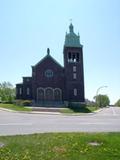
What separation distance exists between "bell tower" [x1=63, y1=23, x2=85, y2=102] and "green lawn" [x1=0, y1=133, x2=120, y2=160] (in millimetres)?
54982

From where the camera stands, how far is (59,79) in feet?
228

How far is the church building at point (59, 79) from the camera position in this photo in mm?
67438

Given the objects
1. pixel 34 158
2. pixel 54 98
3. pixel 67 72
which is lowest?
pixel 34 158

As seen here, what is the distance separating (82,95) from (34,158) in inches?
2297

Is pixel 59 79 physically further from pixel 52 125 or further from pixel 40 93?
pixel 52 125

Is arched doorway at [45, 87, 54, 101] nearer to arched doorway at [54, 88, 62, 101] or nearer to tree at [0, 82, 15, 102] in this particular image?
arched doorway at [54, 88, 62, 101]

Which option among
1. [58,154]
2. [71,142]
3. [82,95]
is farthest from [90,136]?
[82,95]

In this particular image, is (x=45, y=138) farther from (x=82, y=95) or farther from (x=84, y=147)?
(x=82, y=95)

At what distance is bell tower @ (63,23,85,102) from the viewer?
67312 mm

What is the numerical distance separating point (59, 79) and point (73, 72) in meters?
3.56

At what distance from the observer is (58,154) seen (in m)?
9.41

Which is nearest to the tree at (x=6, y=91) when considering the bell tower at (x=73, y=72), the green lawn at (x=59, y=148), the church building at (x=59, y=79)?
the church building at (x=59, y=79)

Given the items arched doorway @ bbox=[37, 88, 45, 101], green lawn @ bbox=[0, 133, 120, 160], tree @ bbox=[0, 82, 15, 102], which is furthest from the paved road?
tree @ bbox=[0, 82, 15, 102]

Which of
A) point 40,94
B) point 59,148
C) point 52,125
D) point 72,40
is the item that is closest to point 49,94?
point 40,94
